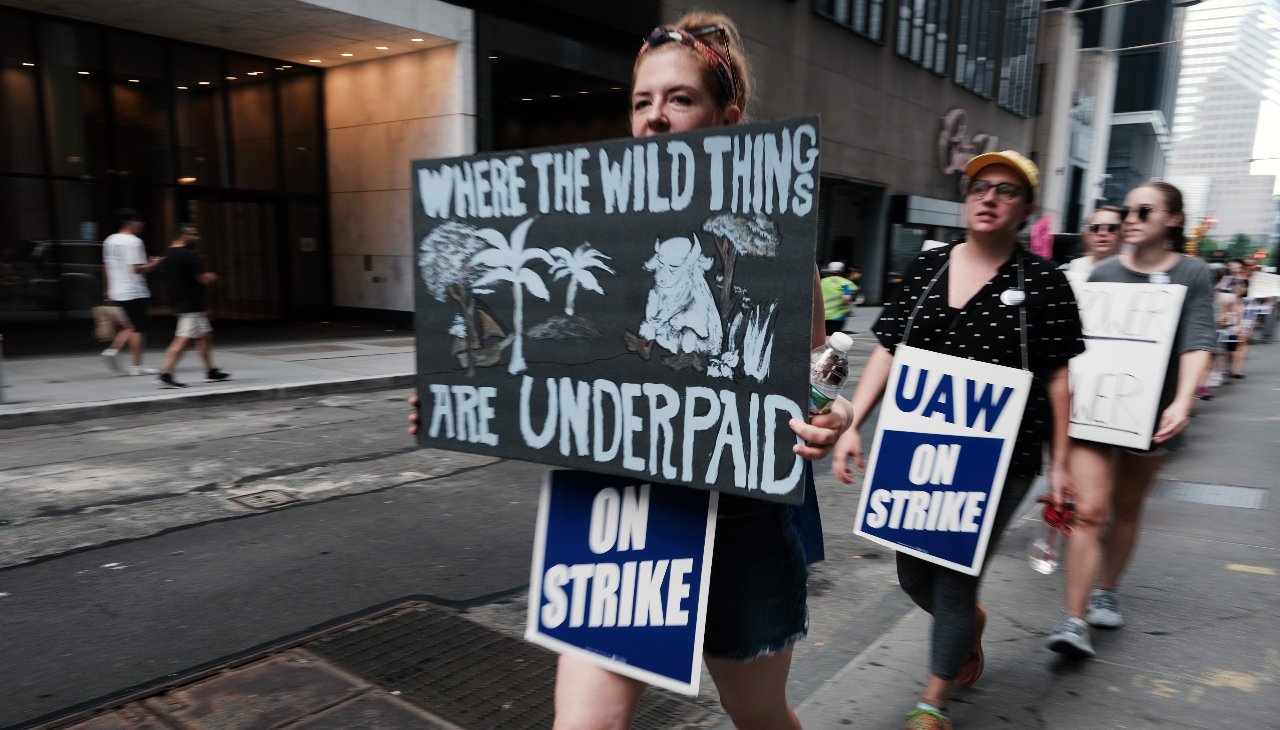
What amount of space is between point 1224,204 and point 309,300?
178m

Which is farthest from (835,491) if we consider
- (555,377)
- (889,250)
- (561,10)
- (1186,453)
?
(889,250)

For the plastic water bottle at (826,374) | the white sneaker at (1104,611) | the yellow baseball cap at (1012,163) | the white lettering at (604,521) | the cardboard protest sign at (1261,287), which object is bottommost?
the white sneaker at (1104,611)

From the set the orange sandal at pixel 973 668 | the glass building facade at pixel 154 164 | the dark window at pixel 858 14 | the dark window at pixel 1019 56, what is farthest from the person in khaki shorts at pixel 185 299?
the dark window at pixel 1019 56

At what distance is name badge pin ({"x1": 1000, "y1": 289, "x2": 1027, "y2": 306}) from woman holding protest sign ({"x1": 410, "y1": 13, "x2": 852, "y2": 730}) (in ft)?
3.47

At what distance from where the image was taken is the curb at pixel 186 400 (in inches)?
302

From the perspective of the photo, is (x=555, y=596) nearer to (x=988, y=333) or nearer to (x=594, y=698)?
(x=594, y=698)

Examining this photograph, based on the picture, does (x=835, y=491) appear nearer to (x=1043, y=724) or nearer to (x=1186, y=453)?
(x=1043, y=724)

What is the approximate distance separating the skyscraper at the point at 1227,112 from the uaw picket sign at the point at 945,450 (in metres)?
126

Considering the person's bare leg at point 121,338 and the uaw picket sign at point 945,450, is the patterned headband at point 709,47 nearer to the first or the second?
the uaw picket sign at point 945,450

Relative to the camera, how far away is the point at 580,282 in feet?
5.11

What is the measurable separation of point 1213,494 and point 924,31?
27.6m

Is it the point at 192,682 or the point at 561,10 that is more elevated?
the point at 561,10

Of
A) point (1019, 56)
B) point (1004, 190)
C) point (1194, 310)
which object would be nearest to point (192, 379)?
point (1004, 190)

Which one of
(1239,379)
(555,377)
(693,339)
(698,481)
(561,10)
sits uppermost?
(561,10)
